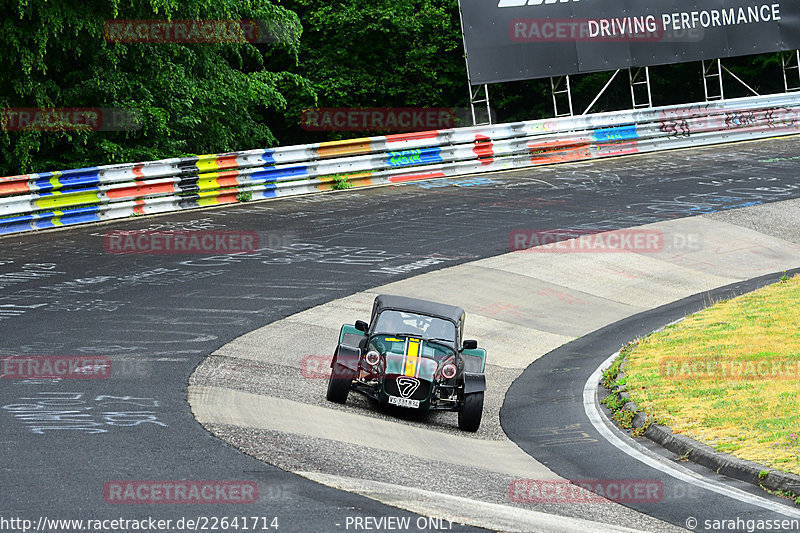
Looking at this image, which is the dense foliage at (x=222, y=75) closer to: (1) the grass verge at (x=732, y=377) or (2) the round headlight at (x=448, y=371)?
(2) the round headlight at (x=448, y=371)

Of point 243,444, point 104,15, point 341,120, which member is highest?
point 104,15

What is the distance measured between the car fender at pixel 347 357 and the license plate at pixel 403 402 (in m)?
0.61

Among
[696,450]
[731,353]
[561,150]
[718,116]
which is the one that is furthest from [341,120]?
[696,450]

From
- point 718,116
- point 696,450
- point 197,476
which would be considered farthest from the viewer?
point 718,116

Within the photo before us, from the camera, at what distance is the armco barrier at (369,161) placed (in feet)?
68.5

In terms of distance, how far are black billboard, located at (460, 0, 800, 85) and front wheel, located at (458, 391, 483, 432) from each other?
1889 cm

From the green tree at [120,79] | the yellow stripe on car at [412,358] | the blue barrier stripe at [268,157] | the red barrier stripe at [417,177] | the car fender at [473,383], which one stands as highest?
the green tree at [120,79]

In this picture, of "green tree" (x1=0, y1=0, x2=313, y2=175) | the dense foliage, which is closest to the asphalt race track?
"green tree" (x1=0, y1=0, x2=313, y2=175)

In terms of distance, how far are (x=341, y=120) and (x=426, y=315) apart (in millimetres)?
23111

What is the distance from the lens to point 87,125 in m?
22.7

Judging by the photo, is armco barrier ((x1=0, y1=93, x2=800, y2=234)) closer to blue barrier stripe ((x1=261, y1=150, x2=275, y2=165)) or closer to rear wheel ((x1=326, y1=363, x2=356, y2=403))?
blue barrier stripe ((x1=261, y1=150, x2=275, y2=165))

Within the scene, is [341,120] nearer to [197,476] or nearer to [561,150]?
[561,150]

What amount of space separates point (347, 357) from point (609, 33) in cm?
2172

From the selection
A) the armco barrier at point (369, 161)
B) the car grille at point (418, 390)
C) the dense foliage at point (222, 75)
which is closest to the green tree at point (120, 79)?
the dense foliage at point (222, 75)
